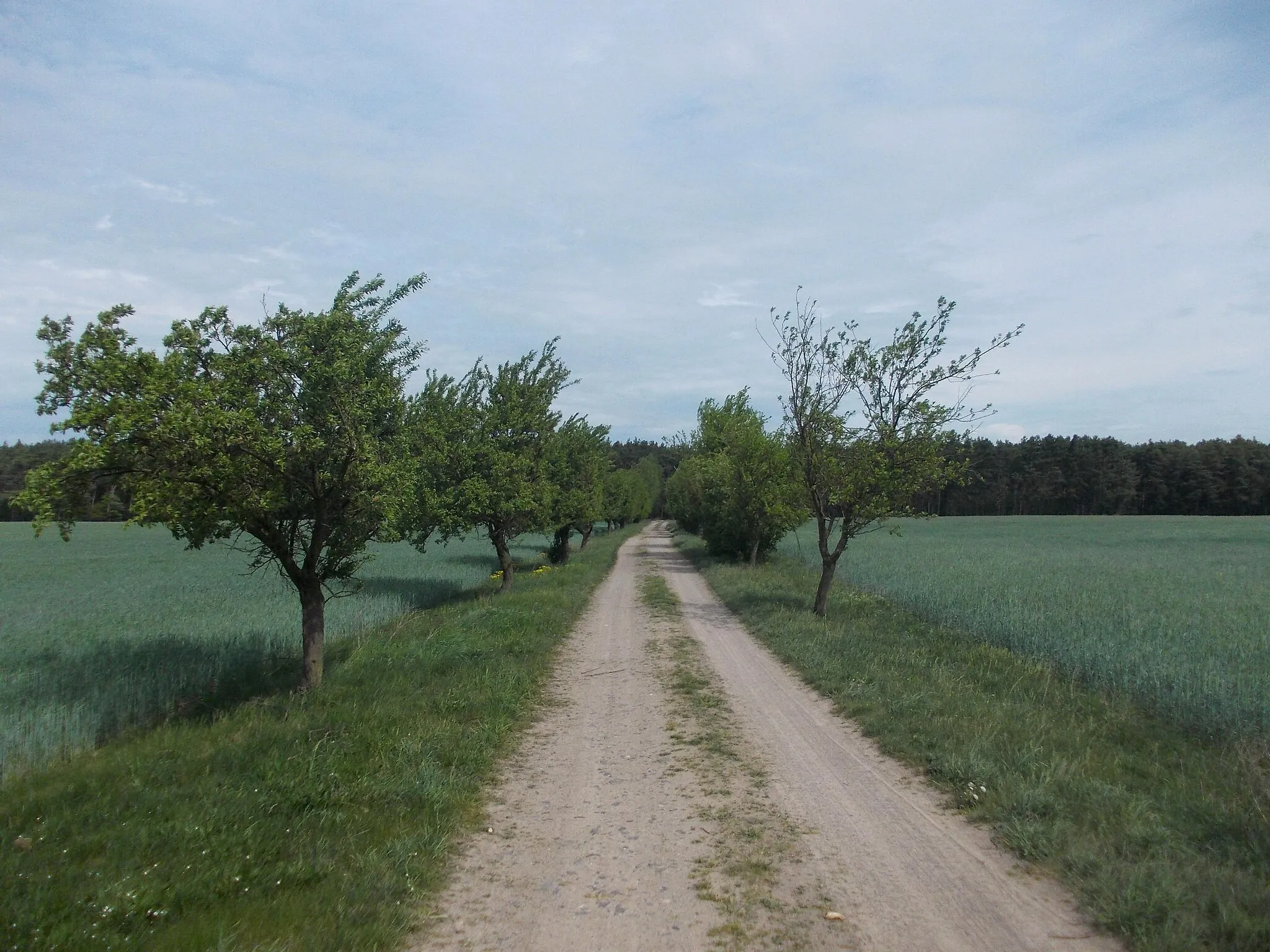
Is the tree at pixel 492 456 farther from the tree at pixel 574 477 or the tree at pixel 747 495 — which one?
the tree at pixel 747 495

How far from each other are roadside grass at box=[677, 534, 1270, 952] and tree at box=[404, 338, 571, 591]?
10.0 m

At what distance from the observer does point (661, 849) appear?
5.55m

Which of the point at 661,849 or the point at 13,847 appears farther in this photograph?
the point at 661,849

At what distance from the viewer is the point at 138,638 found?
11969mm

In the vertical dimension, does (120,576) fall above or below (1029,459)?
below

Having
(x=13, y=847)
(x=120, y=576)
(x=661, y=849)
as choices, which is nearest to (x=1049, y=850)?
(x=661, y=849)

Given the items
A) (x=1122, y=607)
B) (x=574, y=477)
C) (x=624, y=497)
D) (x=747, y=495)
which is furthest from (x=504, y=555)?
(x=624, y=497)

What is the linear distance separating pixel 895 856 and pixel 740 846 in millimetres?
1119

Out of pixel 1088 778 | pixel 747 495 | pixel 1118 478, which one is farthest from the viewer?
pixel 1118 478

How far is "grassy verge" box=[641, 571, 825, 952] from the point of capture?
443 centimetres

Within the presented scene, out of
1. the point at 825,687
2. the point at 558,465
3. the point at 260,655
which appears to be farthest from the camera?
the point at 558,465

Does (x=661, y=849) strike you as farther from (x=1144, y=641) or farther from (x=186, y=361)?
(x=1144, y=641)

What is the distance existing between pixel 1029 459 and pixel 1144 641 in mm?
92246

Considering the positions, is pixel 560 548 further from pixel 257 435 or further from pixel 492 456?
pixel 257 435
